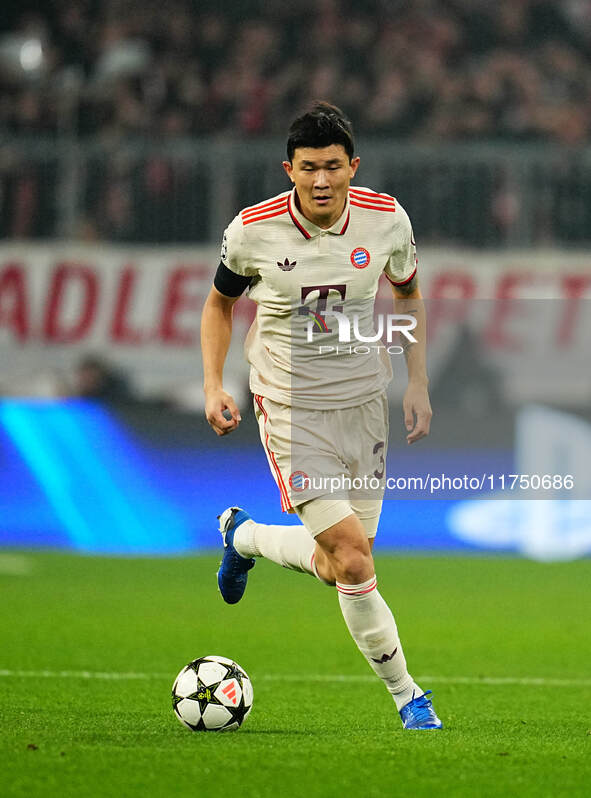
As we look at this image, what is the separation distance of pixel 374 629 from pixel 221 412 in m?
1.06

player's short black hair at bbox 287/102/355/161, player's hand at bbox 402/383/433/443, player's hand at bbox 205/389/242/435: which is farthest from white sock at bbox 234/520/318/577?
player's short black hair at bbox 287/102/355/161

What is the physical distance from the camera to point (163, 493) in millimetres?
14477

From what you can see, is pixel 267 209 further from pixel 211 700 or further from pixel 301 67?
pixel 301 67

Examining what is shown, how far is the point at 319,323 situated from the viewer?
5781 mm

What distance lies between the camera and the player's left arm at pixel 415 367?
5.97 metres

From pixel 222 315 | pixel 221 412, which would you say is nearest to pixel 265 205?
pixel 222 315

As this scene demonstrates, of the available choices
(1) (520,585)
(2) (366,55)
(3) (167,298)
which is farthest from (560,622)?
(2) (366,55)

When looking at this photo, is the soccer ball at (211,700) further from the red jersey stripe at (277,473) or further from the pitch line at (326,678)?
the pitch line at (326,678)

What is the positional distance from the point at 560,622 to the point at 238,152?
6.82 metres

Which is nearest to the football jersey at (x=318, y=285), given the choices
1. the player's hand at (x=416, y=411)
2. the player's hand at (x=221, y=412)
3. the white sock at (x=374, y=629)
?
the player's hand at (x=416, y=411)

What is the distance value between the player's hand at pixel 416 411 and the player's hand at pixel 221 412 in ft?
2.65

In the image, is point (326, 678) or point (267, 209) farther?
point (326, 678)

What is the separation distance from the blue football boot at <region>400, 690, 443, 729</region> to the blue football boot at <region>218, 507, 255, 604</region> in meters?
1.27

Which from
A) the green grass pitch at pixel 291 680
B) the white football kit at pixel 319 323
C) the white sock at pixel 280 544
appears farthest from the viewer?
the white sock at pixel 280 544
